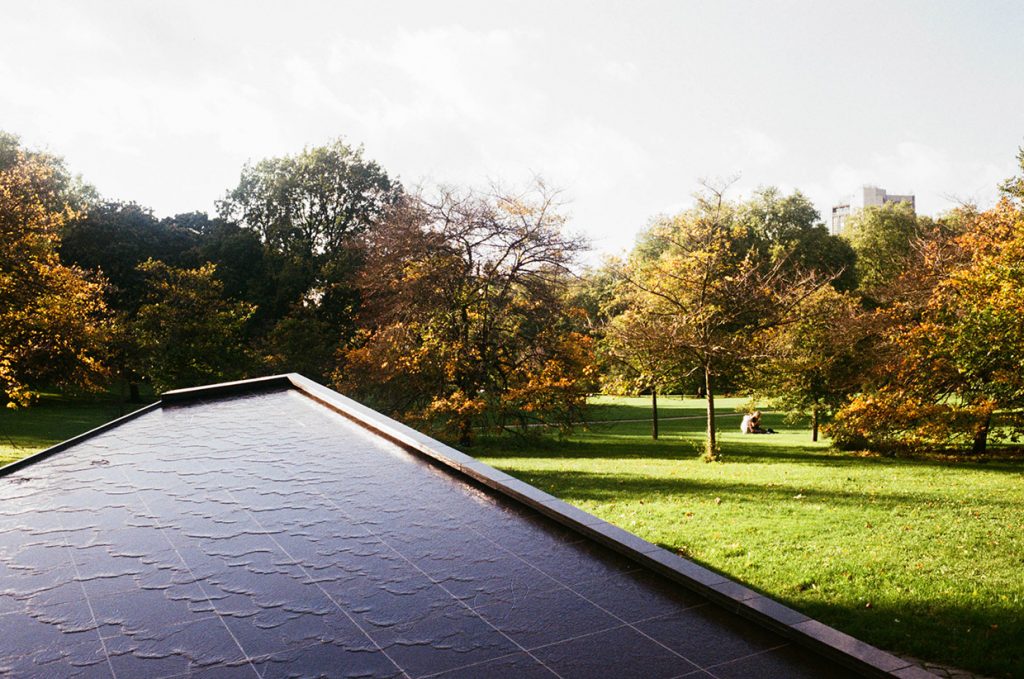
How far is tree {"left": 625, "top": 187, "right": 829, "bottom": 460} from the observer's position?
17.2 m

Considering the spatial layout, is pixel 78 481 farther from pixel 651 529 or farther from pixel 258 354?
pixel 258 354

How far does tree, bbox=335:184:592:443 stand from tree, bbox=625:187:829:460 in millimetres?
2773

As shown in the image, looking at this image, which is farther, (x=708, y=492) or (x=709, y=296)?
(x=709, y=296)

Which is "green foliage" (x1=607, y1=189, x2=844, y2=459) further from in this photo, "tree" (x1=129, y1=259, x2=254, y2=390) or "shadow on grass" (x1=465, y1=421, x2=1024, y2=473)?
"tree" (x1=129, y1=259, x2=254, y2=390)

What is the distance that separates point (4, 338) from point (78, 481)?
1035 cm

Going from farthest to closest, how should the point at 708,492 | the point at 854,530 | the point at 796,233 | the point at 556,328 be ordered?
the point at 796,233 < the point at 556,328 < the point at 708,492 < the point at 854,530

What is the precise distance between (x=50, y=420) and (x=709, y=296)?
76.5 feet

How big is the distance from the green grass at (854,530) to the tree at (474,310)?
223 cm

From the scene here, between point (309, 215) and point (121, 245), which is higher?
point (309, 215)

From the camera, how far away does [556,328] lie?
20844 millimetres

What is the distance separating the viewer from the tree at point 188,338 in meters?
24.8

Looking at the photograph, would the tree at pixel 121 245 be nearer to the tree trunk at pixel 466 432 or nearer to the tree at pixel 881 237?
the tree trunk at pixel 466 432

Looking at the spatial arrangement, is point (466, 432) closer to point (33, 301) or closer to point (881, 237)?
point (33, 301)

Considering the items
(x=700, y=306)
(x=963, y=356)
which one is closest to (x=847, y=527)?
(x=963, y=356)
